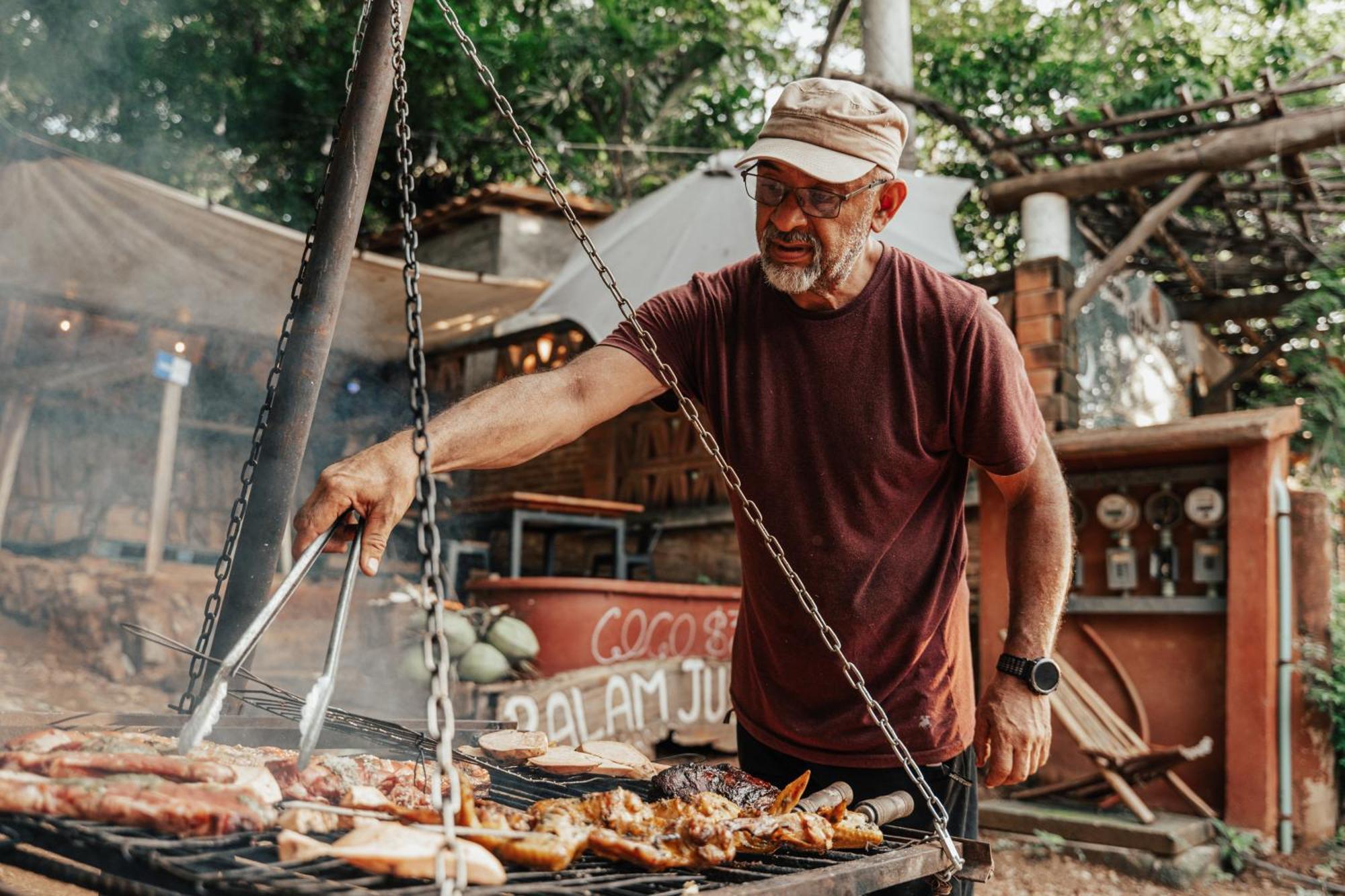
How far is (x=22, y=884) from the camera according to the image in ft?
10.7

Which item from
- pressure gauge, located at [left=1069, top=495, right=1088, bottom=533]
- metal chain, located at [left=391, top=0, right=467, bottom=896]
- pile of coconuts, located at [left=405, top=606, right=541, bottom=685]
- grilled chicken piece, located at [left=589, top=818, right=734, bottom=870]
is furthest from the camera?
pressure gauge, located at [left=1069, top=495, right=1088, bottom=533]

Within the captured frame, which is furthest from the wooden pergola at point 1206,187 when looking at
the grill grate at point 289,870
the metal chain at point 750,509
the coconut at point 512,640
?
the grill grate at point 289,870

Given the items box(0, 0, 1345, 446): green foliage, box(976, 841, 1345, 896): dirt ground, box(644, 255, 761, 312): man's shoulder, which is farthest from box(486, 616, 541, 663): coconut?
box(0, 0, 1345, 446): green foliage

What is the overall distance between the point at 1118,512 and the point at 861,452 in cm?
481

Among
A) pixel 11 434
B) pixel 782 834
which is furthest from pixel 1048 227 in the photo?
pixel 11 434

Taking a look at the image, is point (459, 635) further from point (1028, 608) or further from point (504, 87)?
point (504, 87)

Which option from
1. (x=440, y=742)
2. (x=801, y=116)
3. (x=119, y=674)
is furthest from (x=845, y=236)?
(x=119, y=674)

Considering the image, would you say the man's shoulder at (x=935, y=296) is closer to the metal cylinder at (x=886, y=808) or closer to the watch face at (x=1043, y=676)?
the watch face at (x=1043, y=676)

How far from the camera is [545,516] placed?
7344 millimetres

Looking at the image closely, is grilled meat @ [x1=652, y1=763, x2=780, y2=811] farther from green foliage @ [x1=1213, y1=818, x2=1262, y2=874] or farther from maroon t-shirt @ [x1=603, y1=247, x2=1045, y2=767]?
green foliage @ [x1=1213, y1=818, x2=1262, y2=874]

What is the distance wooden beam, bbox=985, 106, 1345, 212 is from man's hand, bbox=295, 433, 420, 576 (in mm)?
6426

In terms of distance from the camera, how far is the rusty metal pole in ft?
8.81

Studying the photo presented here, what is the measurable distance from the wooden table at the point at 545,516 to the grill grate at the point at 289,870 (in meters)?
5.32

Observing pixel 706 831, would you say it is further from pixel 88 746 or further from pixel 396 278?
pixel 396 278
